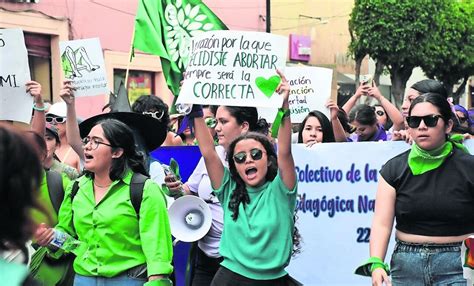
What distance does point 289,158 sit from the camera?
16.5 feet

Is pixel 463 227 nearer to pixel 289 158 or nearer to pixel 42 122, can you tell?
pixel 289 158

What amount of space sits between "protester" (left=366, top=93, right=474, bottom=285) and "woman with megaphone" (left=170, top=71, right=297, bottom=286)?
1.63 ft

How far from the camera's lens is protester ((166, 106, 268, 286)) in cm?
599

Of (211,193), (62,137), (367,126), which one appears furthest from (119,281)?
(367,126)

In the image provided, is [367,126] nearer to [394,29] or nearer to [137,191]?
[137,191]

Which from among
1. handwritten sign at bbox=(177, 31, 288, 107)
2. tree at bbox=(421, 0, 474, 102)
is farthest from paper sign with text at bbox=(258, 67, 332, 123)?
tree at bbox=(421, 0, 474, 102)

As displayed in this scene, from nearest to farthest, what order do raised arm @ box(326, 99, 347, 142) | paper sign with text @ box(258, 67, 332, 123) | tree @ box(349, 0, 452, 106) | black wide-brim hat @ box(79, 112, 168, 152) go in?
black wide-brim hat @ box(79, 112, 168, 152)
raised arm @ box(326, 99, 347, 142)
paper sign with text @ box(258, 67, 332, 123)
tree @ box(349, 0, 452, 106)

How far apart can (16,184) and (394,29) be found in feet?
104

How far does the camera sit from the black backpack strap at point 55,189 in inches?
211

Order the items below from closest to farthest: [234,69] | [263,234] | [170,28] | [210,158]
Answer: [263,234] → [210,158] → [234,69] → [170,28]

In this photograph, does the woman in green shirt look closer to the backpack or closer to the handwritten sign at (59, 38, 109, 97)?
the backpack

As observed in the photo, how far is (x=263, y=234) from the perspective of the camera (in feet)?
16.3

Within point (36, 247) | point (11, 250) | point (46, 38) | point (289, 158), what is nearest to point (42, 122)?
point (36, 247)

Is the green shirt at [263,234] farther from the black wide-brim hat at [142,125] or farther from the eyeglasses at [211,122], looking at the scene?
the eyeglasses at [211,122]
